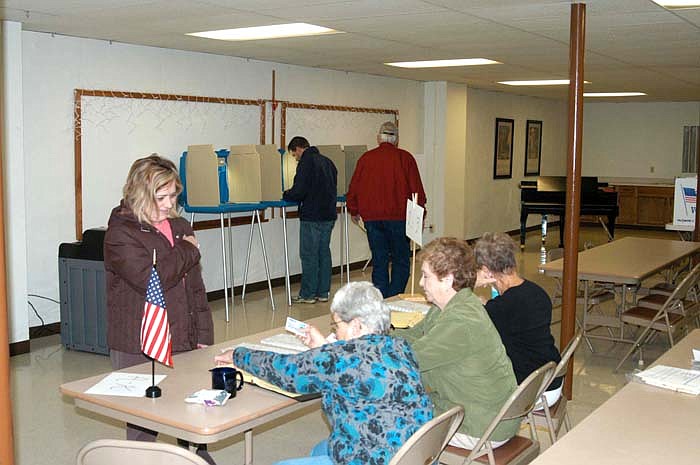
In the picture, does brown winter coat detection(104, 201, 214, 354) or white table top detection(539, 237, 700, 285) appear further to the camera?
white table top detection(539, 237, 700, 285)

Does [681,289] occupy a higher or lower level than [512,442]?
higher

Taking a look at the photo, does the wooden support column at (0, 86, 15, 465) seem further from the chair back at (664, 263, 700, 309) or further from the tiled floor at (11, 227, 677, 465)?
the chair back at (664, 263, 700, 309)

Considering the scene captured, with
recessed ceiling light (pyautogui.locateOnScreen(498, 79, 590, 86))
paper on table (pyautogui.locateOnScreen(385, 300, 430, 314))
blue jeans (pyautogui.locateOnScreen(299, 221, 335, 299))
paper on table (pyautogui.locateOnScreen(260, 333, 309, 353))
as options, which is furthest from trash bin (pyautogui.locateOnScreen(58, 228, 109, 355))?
recessed ceiling light (pyautogui.locateOnScreen(498, 79, 590, 86))

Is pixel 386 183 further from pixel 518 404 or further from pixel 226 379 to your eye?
pixel 226 379

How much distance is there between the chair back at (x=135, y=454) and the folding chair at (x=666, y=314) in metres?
4.16

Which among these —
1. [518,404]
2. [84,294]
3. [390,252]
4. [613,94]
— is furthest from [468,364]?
[613,94]

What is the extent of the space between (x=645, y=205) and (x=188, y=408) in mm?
14453

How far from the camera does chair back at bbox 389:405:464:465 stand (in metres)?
2.32

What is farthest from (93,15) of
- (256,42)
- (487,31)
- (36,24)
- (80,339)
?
(487,31)

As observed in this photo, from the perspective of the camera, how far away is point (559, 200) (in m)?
13.1

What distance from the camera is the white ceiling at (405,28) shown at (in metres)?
5.16

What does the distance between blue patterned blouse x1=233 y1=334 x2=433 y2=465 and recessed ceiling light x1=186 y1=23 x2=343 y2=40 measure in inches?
162

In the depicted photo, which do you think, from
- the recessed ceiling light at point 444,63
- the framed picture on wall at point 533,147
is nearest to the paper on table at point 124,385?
the recessed ceiling light at point 444,63

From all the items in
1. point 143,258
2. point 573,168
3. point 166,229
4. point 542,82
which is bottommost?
point 143,258
